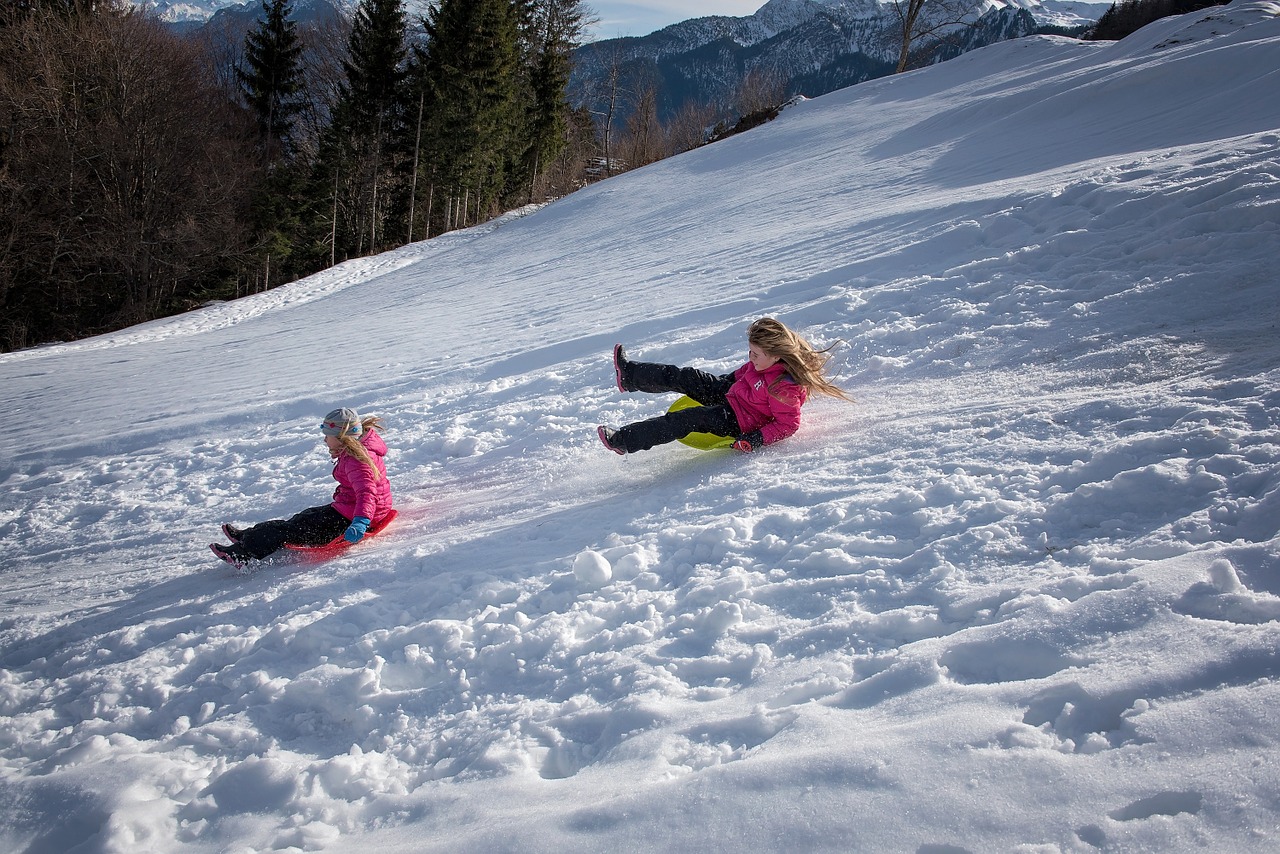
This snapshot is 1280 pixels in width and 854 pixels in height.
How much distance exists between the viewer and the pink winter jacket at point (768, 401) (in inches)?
150

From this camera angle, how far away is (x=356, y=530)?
3512 mm

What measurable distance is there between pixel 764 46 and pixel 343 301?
451 feet

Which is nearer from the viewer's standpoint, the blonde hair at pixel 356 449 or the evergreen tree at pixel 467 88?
the blonde hair at pixel 356 449

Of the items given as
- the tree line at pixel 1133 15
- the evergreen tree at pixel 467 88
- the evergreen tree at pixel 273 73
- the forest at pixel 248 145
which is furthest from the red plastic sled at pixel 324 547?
the tree line at pixel 1133 15

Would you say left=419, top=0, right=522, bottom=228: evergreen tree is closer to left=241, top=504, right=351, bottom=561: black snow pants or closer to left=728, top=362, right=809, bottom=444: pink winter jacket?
left=241, top=504, right=351, bottom=561: black snow pants

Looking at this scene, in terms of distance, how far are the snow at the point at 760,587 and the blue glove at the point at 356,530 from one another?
0.15 meters

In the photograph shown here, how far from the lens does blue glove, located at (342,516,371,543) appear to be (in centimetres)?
350

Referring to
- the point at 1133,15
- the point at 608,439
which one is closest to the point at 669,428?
the point at 608,439

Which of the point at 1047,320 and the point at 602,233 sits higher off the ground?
the point at 602,233

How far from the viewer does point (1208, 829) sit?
3.96 feet

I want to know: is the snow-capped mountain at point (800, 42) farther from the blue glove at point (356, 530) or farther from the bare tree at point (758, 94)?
the blue glove at point (356, 530)

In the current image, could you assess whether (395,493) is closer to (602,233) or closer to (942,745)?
(942,745)

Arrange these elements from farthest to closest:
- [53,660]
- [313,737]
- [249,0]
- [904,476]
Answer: [249,0] → [904,476] → [53,660] → [313,737]

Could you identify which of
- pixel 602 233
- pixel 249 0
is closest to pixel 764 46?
pixel 249 0
